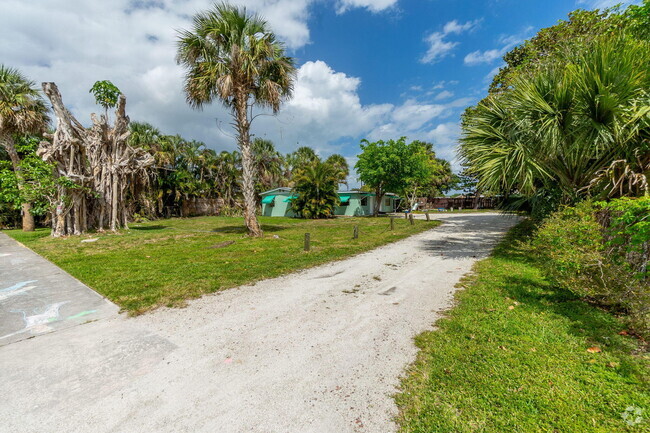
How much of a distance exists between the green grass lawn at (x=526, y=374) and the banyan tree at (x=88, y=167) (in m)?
15.7

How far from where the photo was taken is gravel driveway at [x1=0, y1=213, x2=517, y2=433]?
193cm

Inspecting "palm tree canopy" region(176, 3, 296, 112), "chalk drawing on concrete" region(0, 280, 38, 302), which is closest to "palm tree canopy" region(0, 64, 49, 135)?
"palm tree canopy" region(176, 3, 296, 112)

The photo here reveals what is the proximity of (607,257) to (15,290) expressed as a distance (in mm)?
9817

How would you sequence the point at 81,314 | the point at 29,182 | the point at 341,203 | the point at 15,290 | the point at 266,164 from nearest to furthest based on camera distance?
the point at 81,314
the point at 15,290
the point at 29,182
the point at 341,203
the point at 266,164

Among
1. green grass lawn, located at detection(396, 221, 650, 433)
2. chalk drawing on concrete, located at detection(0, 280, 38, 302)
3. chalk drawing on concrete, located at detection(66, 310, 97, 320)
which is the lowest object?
green grass lawn, located at detection(396, 221, 650, 433)

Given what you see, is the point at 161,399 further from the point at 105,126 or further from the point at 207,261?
the point at 105,126

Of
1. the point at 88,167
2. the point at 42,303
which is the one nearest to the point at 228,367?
the point at 42,303

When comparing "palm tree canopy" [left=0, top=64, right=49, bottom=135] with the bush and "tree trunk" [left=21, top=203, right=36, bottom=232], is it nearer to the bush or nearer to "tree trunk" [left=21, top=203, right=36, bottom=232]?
"tree trunk" [left=21, top=203, right=36, bottom=232]

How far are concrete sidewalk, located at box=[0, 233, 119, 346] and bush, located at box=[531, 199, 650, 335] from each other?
684 cm

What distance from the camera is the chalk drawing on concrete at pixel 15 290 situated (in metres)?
4.42

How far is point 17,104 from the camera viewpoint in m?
14.0

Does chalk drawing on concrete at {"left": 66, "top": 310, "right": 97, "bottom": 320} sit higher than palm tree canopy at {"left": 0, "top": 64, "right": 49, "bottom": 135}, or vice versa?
palm tree canopy at {"left": 0, "top": 64, "right": 49, "bottom": 135}

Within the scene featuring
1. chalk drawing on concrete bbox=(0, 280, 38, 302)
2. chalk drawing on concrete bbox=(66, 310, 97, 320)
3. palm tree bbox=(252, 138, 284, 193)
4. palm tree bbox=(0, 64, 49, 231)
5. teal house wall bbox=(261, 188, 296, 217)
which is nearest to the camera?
chalk drawing on concrete bbox=(66, 310, 97, 320)

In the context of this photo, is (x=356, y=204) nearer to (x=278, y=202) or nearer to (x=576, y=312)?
(x=278, y=202)
